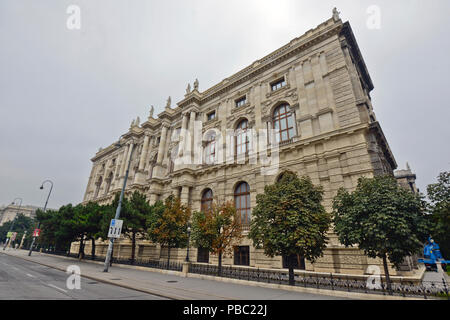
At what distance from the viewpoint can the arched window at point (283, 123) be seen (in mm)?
20562

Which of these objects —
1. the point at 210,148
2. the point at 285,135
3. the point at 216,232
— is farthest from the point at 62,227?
the point at 285,135

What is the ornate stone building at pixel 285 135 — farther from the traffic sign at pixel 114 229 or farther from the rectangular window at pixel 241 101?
the traffic sign at pixel 114 229

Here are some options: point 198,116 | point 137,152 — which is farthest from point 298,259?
point 137,152

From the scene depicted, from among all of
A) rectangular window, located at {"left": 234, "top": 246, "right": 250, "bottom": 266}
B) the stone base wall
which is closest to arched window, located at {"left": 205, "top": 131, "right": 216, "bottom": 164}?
the stone base wall

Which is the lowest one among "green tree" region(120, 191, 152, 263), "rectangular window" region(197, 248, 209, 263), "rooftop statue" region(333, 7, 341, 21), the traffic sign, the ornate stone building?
"rectangular window" region(197, 248, 209, 263)

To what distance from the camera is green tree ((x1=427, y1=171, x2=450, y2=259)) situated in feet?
28.9

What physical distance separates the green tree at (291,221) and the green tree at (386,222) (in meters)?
1.17

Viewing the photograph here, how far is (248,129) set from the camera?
23.5 metres

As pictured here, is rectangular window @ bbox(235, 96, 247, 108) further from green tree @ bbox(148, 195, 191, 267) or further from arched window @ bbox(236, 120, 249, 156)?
green tree @ bbox(148, 195, 191, 267)

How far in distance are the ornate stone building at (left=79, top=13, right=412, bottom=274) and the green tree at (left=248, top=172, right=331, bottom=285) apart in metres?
3.84

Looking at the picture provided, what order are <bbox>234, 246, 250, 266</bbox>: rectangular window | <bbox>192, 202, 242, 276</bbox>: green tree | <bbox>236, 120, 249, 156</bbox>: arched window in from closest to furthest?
<bbox>192, 202, 242, 276</bbox>: green tree → <bbox>234, 246, 250, 266</bbox>: rectangular window → <bbox>236, 120, 249, 156</bbox>: arched window
